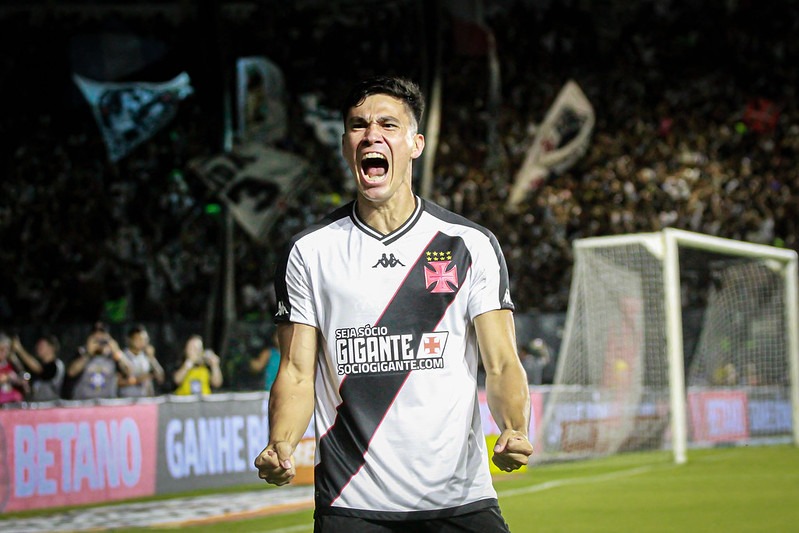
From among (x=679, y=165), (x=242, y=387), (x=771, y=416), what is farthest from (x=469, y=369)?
(x=679, y=165)

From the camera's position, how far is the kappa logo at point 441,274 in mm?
3639

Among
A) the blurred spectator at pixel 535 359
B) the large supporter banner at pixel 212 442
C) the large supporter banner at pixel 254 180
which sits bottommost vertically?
the large supporter banner at pixel 212 442

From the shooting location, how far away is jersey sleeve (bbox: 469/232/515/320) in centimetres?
363

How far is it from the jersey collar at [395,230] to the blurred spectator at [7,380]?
977 cm

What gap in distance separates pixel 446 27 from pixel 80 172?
8847mm

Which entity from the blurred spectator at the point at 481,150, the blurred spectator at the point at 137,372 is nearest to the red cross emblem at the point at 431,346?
the blurred spectator at the point at 137,372

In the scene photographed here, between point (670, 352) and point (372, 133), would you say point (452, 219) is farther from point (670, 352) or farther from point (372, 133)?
point (670, 352)

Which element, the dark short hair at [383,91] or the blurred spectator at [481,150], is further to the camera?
the blurred spectator at [481,150]

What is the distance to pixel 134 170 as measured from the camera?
21594 millimetres

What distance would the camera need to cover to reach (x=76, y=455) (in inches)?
462

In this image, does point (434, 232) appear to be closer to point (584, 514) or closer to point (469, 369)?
point (469, 369)

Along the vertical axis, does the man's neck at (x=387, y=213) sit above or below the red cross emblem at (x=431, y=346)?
above

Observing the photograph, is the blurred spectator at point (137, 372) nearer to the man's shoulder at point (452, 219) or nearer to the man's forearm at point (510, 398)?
the man's shoulder at point (452, 219)

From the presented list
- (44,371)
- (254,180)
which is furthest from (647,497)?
(254,180)
